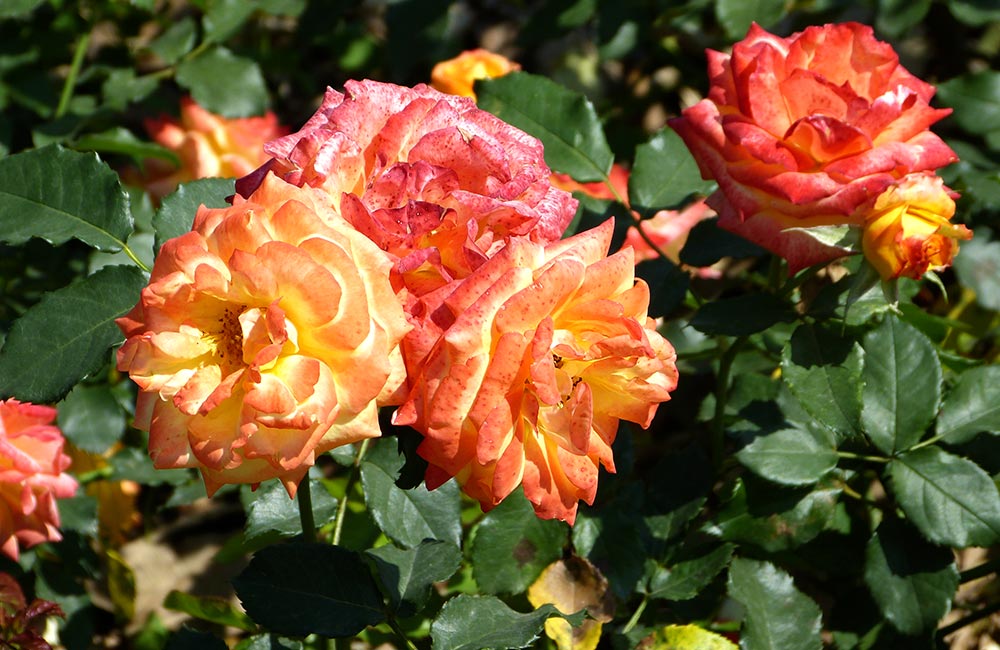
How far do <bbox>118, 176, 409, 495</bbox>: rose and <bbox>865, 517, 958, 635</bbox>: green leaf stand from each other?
2.45 feet

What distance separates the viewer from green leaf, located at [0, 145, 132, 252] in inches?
46.7

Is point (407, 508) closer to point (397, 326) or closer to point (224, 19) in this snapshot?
point (397, 326)

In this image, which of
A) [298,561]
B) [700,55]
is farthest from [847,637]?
[700,55]

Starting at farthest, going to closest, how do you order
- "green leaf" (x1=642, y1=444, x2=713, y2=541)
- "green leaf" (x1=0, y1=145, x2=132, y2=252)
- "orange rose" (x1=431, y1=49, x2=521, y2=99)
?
1. "orange rose" (x1=431, y1=49, x2=521, y2=99)
2. "green leaf" (x1=642, y1=444, x2=713, y2=541)
3. "green leaf" (x1=0, y1=145, x2=132, y2=252)

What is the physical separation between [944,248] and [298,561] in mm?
698

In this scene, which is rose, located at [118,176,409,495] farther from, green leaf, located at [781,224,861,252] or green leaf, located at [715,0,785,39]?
green leaf, located at [715,0,785,39]

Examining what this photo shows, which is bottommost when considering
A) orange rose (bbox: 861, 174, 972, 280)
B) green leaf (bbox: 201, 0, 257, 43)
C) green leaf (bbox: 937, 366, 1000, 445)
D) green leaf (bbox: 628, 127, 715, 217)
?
green leaf (bbox: 937, 366, 1000, 445)

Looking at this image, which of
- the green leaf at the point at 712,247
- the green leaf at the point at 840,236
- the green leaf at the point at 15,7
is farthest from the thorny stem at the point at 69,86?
the green leaf at the point at 840,236

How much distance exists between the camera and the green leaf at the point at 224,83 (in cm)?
191

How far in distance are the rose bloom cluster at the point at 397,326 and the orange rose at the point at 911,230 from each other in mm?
280

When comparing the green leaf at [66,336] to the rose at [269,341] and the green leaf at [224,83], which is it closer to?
the rose at [269,341]

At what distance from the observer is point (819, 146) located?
1116 mm

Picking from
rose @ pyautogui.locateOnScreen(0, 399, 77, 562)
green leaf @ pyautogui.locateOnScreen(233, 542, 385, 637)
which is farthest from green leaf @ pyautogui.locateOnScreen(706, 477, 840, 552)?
rose @ pyautogui.locateOnScreen(0, 399, 77, 562)

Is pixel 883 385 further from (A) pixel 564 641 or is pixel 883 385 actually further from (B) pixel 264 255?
(B) pixel 264 255
